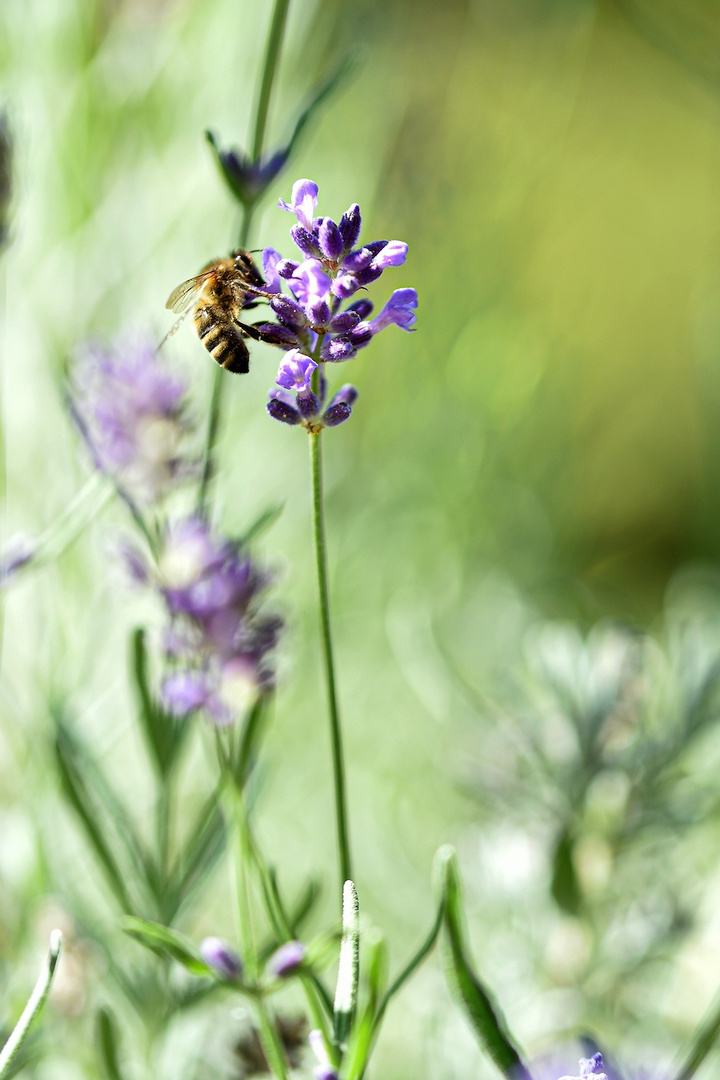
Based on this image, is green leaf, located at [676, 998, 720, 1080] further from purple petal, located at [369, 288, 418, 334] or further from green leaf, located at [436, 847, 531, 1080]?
purple petal, located at [369, 288, 418, 334]

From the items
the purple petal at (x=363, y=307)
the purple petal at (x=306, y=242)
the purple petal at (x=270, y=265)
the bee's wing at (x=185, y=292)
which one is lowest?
the purple petal at (x=270, y=265)

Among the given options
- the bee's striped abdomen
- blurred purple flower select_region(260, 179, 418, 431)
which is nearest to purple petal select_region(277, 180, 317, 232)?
blurred purple flower select_region(260, 179, 418, 431)

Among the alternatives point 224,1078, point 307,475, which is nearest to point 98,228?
point 307,475

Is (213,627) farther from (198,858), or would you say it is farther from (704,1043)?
(704,1043)

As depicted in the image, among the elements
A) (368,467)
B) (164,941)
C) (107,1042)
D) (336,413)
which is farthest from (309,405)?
(368,467)

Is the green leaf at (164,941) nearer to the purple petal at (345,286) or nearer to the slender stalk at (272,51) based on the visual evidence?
the purple petal at (345,286)

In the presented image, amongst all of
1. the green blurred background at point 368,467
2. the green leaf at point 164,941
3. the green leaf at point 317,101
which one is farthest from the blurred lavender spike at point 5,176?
the green leaf at point 164,941
